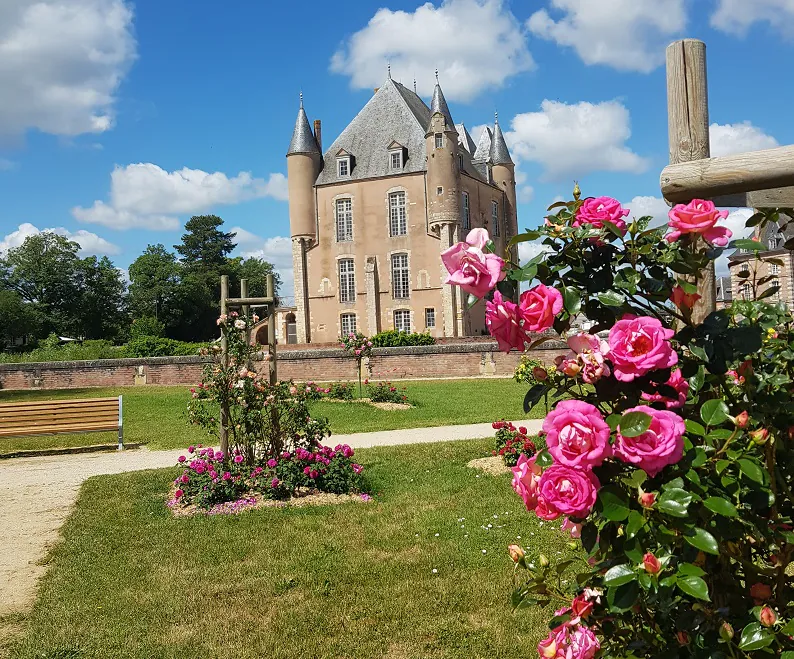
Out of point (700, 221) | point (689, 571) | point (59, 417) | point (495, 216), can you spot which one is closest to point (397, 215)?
point (495, 216)

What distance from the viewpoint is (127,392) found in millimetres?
23750

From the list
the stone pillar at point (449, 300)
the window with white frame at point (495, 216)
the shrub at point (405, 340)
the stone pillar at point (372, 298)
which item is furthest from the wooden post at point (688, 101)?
the window with white frame at point (495, 216)

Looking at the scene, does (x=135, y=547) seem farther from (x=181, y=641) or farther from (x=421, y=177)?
(x=421, y=177)

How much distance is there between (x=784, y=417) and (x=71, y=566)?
5.43m

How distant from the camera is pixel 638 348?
1.88m

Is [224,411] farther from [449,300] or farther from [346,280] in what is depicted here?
[346,280]

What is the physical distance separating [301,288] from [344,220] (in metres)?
4.56

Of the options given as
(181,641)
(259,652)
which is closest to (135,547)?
(181,641)

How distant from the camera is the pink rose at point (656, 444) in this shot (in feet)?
5.59

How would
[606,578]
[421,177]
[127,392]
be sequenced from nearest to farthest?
[606,578], [127,392], [421,177]

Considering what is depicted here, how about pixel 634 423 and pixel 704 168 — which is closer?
pixel 634 423

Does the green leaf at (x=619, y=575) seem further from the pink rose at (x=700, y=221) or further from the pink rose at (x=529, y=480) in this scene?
the pink rose at (x=700, y=221)

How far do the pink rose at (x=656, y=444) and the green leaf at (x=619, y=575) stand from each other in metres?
0.24

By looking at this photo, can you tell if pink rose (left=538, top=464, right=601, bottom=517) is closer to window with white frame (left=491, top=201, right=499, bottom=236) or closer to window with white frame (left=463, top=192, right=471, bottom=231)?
window with white frame (left=463, top=192, right=471, bottom=231)
